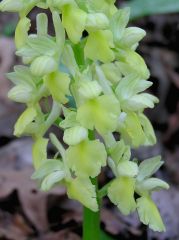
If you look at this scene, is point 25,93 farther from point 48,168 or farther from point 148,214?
point 148,214

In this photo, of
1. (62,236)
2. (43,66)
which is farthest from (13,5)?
(62,236)

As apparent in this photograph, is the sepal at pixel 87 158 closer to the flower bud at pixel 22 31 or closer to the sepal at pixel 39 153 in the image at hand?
the sepal at pixel 39 153

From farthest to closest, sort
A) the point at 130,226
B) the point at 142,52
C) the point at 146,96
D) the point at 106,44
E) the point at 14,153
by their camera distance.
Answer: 1. the point at 142,52
2. the point at 14,153
3. the point at 130,226
4. the point at 146,96
5. the point at 106,44

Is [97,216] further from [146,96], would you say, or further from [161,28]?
[161,28]

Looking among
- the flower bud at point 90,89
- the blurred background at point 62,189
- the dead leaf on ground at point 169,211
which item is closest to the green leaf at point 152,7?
the blurred background at point 62,189

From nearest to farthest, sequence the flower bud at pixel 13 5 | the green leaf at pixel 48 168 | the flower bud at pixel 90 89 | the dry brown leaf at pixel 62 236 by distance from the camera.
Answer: the flower bud at pixel 90 89 → the flower bud at pixel 13 5 → the green leaf at pixel 48 168 → the dry brown leaf at pixel 62 236

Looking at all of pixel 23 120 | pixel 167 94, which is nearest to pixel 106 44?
pixel 23 120

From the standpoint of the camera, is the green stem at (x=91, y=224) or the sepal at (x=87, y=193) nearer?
the sepal at (x=87, y=193)

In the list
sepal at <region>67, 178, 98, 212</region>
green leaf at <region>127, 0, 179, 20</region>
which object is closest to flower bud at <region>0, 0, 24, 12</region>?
sepal at <region>67, 178, 98, 212</region>

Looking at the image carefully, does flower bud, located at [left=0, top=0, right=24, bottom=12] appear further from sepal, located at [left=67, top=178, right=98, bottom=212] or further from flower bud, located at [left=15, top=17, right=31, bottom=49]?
sepal, located at [left=67, top=178, right=98, bottom=212]
